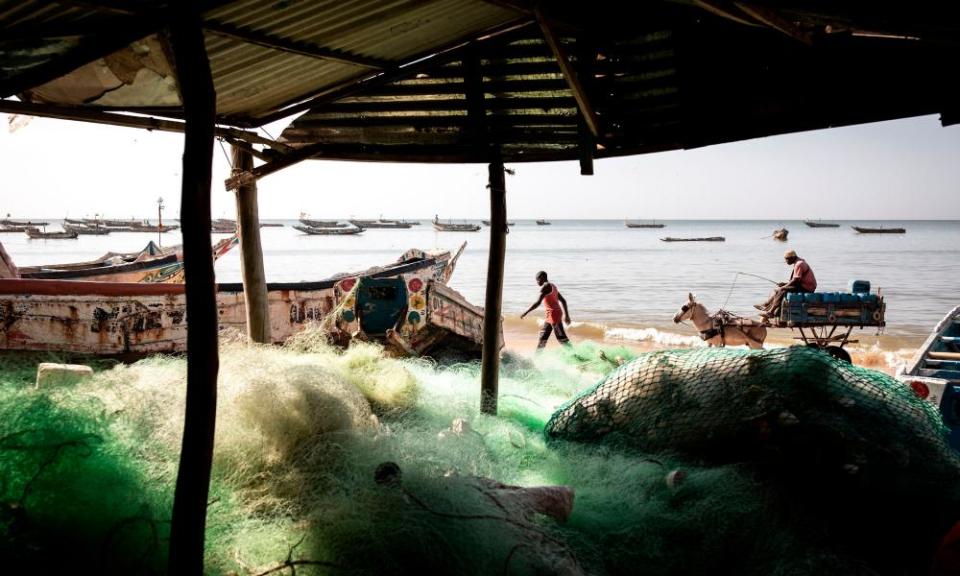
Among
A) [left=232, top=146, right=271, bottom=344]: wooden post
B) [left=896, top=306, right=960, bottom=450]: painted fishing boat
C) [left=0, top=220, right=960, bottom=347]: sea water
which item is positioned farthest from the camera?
[left=0, top=220, right=960, bottom=347]: sea water

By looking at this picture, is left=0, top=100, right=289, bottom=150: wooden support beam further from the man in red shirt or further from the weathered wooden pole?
the man in red shirt

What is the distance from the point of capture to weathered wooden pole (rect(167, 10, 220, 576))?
2.63 metres

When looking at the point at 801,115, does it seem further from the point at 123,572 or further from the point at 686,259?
the point at 686,259

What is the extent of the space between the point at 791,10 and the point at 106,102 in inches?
159

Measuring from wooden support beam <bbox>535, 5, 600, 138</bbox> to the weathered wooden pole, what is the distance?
2.00 metres

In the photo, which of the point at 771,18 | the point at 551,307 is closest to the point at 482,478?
the point at 771,18

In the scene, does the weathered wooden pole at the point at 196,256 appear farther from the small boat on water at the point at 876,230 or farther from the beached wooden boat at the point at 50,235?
the small boat on water at the point at 876,230

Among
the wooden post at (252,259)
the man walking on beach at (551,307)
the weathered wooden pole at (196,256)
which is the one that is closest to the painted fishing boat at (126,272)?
the man walking on beach at (551,307)

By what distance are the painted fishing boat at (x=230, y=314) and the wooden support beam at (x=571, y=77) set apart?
203 inches

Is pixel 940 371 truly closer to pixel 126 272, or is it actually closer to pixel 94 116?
pixel 94 116

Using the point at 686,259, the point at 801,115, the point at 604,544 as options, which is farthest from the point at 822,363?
the point at 686,259

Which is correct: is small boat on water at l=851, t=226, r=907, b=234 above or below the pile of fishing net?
below

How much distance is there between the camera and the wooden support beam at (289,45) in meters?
3.48

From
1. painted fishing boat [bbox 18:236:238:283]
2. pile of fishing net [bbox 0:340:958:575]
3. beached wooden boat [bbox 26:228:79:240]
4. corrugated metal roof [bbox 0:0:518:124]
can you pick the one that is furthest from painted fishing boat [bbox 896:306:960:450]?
beached wooden boat [bbox 26:228:79:240]
